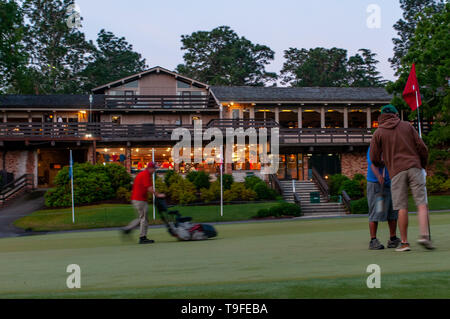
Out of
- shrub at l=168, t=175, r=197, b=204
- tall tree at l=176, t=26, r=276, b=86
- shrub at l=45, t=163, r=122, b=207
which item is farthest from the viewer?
tall tree at l=176, t=26, r=276, b=86

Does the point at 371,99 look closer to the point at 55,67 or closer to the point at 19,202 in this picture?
the point at 19,202

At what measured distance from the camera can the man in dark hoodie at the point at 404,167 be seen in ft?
22.9

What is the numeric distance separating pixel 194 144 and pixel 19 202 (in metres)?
13.5

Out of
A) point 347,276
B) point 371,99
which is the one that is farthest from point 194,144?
point 347,276

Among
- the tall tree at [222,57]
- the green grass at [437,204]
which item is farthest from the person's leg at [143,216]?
the tall tree at [222,57]

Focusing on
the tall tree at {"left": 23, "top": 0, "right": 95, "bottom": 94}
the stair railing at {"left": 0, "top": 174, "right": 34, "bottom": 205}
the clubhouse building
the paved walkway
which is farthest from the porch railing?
the tall tree at {"left": 23, "top": 0, "right": 95, "bottom": 94}

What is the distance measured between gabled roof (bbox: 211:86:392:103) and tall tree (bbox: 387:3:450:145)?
6.68 meters

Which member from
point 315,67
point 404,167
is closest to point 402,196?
point 404,167

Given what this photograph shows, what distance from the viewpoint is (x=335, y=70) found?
8306 centimetres

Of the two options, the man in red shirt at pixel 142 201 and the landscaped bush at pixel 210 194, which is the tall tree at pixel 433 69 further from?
the man in red shirt at pixel 142 201

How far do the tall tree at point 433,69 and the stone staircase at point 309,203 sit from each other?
7955mm

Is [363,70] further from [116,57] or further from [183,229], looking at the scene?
[183,229]

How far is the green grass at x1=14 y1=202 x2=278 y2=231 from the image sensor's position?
80.6ft

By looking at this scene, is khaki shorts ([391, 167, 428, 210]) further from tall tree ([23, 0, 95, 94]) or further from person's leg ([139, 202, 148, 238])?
tall tree ([23, 0, 95, 94])
